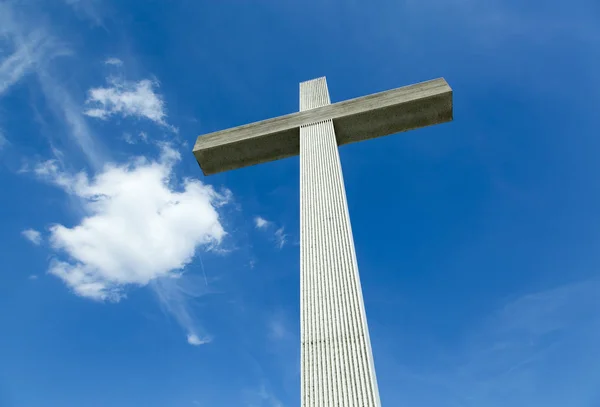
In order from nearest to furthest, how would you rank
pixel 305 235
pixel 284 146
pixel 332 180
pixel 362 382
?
pixel 362 382
pixel 305 235
pixel 332 180
pixel 284 146

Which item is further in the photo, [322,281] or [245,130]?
[245,130]

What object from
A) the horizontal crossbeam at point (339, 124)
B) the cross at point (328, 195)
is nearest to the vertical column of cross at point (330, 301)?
the cross at point (328, 195)

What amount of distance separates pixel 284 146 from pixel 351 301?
14.7ft

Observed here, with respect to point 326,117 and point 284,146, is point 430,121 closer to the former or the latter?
point 326,117

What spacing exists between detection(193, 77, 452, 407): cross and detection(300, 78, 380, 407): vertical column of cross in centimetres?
1

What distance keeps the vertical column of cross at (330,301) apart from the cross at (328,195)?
12 millimetres

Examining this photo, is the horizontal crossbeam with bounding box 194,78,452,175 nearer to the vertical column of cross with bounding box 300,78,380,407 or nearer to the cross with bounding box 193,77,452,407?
the cross with bounding box 193,77,452,407

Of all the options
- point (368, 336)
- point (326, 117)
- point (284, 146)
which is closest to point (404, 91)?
point (326, 117)

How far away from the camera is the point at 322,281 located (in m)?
5.81

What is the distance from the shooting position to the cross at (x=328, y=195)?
16.1 ft

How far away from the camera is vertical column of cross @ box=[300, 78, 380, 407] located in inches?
188

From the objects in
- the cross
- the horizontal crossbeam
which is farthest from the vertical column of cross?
the horizontal crossbeam

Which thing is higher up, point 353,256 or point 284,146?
point 284,146

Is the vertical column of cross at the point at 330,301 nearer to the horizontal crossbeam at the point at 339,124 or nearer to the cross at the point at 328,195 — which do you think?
the cross at the point at 328,195
